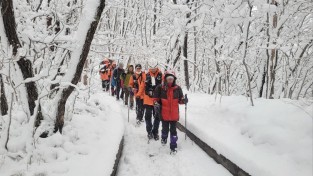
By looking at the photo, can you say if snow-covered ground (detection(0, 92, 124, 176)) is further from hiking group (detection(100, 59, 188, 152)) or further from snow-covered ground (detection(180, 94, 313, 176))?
snow-covered ground (detection(180, 94, 313, 176))

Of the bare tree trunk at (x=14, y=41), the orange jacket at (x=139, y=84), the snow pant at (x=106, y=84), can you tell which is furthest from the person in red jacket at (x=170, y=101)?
the snow pant at (x=106, y=84)

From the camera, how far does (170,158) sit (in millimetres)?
7414

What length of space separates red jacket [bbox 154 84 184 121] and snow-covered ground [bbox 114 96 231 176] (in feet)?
2.84

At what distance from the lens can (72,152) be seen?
6137 mm

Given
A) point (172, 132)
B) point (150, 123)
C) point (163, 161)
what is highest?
point (172, 132)

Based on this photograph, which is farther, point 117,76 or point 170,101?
point 117,76

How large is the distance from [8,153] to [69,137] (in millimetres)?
1484

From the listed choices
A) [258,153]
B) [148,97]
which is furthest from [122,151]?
[258,153]

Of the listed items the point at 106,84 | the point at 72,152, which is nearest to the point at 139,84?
the point at 72,152

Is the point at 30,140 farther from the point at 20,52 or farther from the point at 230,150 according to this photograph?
the point at 230,150

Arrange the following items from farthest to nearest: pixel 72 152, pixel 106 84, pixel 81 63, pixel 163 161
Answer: pixel 106 84 < pixel 163 161 < pixel 81 63 < pixel 72 152

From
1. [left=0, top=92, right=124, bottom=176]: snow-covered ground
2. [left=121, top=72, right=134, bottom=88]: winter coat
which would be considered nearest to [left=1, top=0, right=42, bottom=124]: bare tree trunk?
[left=0, top=92, right=124, bottom=176]: snow-covered ground

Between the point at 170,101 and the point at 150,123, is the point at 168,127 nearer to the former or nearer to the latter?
the point at 170,101

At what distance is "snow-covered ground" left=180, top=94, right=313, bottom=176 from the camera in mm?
5184
